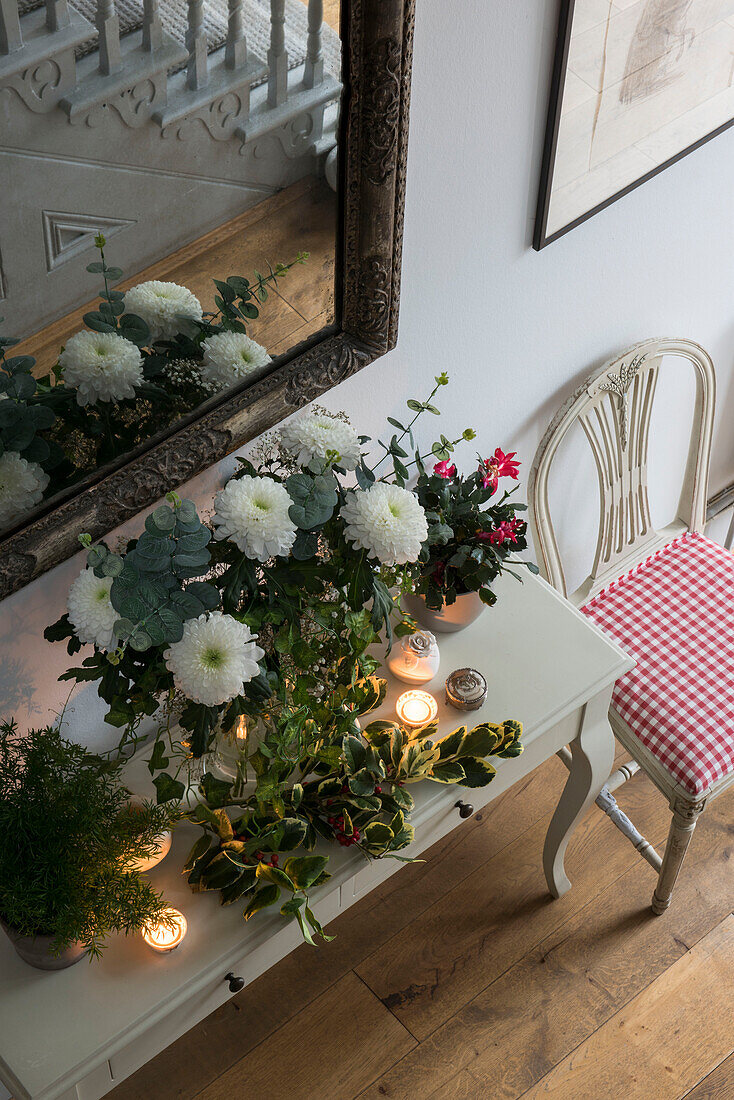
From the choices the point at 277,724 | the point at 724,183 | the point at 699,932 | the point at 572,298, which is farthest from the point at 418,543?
the point at 699,932

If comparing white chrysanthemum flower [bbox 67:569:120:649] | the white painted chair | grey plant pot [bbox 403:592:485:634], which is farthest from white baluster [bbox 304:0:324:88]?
the white painted chair

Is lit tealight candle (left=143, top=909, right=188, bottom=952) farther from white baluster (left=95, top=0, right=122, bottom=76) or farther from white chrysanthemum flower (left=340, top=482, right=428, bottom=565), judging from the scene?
white baluster (left=95, top=0, right=122, bottom=76)

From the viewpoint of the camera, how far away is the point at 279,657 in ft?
4.18

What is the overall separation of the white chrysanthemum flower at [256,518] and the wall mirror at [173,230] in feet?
0.61

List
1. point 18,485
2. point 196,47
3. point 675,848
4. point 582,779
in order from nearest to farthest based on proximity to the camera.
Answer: point 196,47, point 18,485, point 582,779, point 675,848

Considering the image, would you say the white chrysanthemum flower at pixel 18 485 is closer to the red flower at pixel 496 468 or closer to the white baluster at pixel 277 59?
the white baluster at pixel 277 59

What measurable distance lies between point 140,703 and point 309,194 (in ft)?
2.07

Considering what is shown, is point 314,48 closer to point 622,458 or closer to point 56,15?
point 56,15

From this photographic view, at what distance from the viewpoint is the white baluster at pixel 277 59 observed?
1.07 metres

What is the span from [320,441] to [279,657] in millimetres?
274

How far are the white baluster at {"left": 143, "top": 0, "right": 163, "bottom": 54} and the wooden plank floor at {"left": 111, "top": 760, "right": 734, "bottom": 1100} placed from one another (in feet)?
5.51

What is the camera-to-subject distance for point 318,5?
42.7 inches

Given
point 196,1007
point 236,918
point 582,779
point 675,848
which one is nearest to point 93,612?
point 236,918

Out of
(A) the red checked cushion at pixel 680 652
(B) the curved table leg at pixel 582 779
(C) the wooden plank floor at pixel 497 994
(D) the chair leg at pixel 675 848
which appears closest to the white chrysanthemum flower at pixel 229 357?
(B) the curved table leg at pixel 582 779
